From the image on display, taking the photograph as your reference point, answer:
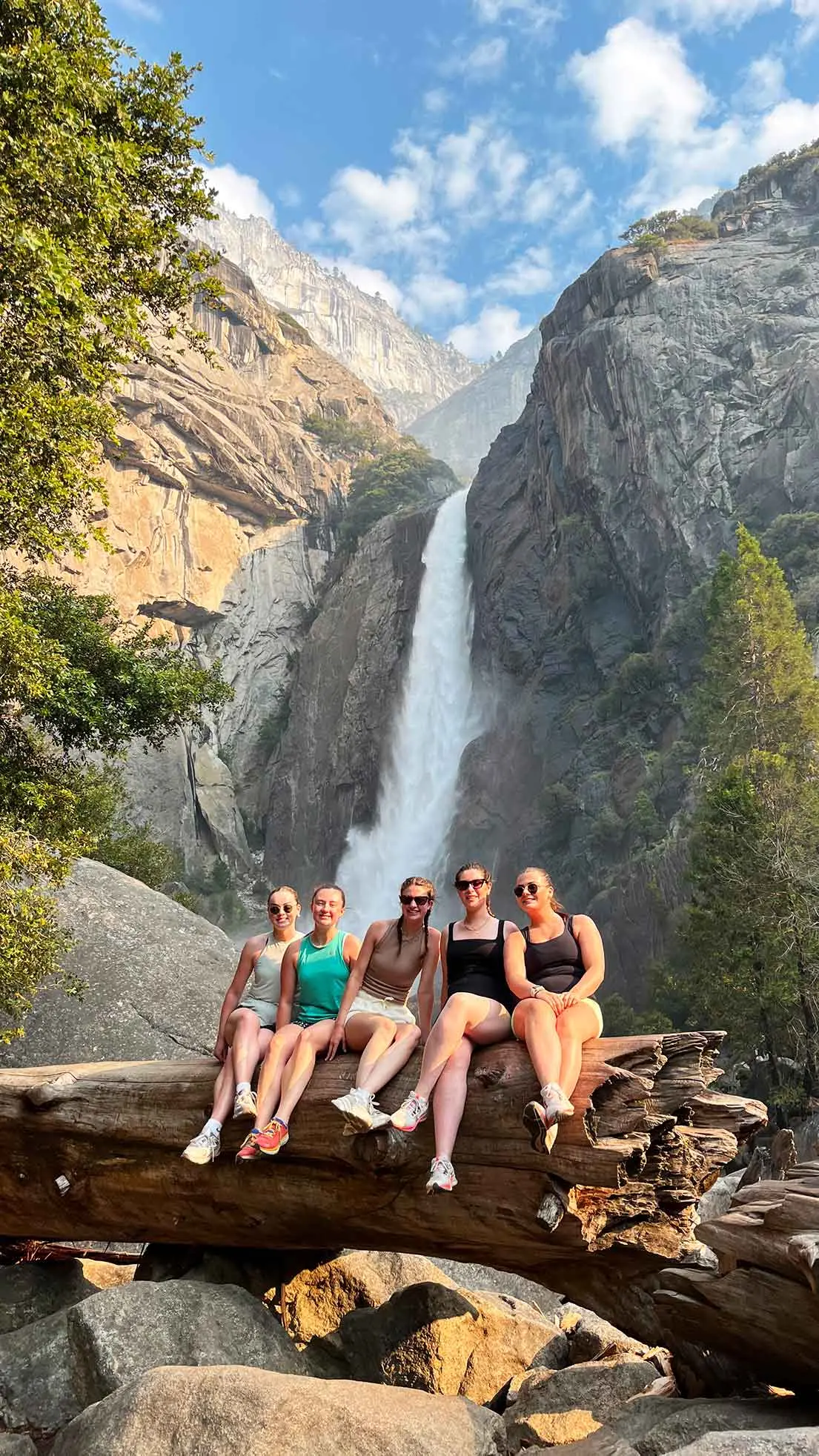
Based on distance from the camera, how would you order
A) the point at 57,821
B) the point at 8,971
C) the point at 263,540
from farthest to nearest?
the point at 263,540
the point at 57,821
the point at 8,971

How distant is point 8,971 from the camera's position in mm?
8445

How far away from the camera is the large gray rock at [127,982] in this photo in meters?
11.7

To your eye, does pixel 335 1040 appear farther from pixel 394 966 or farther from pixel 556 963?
pixel 556 963

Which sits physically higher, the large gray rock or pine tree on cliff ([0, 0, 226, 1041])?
pine tree on cliff ([0, 0, 226, 1041])

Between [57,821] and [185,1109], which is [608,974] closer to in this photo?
[57,821]

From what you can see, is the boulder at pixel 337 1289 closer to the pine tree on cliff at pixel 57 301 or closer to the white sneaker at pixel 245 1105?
the white sneaker at pixel 245 1105

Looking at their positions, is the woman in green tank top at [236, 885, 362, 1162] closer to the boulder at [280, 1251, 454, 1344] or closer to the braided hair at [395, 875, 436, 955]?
the braided hair at [395, 875, 436, 955]

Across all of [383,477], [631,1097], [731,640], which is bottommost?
[631,1097]

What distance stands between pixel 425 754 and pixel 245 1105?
4320 centimetres

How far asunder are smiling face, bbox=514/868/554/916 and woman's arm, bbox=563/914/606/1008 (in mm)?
214

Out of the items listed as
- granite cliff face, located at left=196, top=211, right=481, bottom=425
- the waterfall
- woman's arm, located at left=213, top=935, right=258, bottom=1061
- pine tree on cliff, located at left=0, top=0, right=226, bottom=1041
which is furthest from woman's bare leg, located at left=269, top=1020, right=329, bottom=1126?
granite cliff face, located at left=196, top=211, right=481, bottom=425

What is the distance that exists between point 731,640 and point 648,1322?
82.7 feet

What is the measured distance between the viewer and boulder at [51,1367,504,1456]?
3242mm

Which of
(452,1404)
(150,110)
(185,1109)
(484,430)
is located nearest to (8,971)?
(185,1109)
